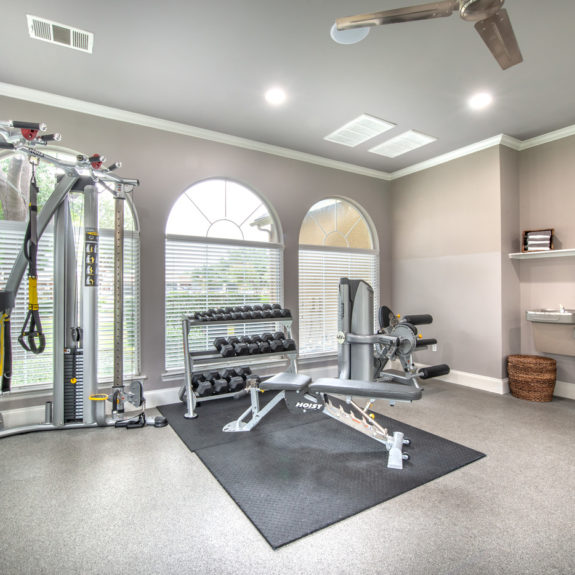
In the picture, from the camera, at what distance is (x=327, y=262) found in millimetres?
4941

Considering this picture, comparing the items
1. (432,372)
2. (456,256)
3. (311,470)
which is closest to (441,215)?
(456,256)

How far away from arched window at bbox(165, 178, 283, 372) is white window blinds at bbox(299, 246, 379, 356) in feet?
1.31

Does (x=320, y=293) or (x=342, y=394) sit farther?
(x=320, y=293)

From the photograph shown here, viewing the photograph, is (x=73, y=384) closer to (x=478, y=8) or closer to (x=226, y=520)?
(x=226, y=520)

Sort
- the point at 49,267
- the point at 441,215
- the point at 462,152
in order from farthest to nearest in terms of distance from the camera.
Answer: the point at 441,215
the point at 462,152
the point at 49,267

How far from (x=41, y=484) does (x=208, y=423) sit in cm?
130

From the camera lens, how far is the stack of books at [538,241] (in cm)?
404

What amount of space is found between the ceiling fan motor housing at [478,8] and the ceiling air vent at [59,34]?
7.66ft

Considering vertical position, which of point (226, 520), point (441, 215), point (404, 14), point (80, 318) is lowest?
point (226, 520)

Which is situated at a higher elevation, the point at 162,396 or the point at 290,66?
the point at 290,66

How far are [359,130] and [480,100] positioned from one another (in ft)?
3.88

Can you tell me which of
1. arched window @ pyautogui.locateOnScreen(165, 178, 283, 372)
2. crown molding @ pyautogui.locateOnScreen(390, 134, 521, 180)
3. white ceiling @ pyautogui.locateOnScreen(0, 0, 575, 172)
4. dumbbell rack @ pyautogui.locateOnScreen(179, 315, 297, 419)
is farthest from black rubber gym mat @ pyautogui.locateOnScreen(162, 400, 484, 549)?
crown molding @ pyautogui.locateOnScreen(390, 134, 521, 180)

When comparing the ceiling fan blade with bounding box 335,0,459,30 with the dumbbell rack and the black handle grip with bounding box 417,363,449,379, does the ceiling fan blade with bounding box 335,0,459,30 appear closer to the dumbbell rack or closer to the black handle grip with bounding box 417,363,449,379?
→ the dumbbell rack

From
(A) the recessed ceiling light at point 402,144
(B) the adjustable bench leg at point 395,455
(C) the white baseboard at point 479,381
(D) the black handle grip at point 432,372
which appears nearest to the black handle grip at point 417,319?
(D) the black handle grip at point 432,372
